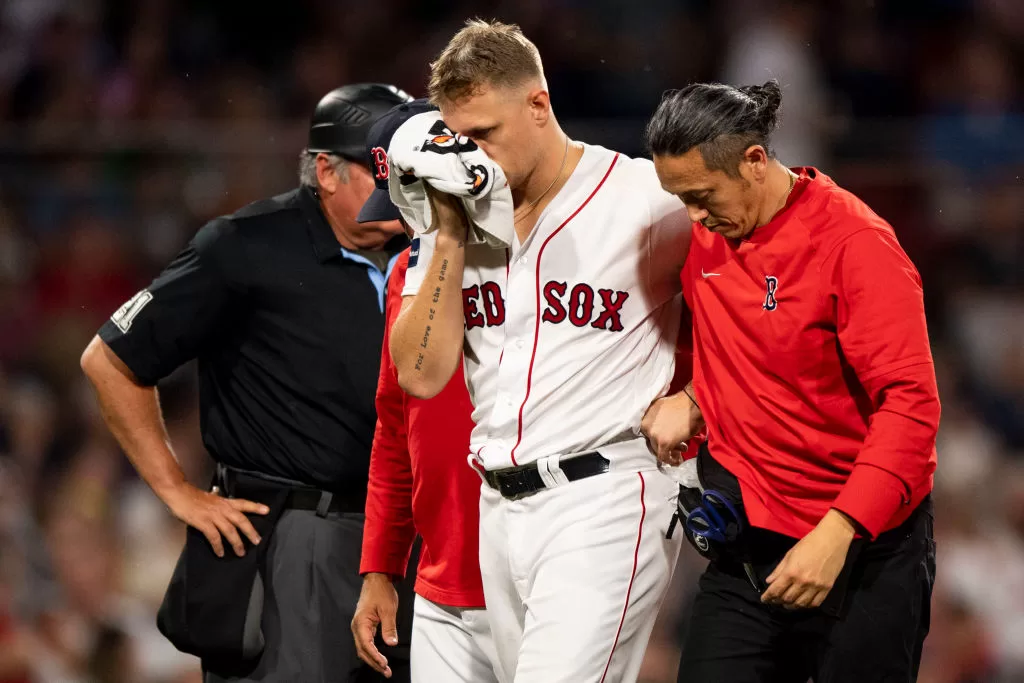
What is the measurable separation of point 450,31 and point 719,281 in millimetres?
5686

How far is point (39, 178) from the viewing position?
21.7ft

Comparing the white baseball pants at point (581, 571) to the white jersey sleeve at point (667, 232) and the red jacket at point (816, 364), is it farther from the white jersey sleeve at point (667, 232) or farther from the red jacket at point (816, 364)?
the white jersey sleeve at point (667, 232)

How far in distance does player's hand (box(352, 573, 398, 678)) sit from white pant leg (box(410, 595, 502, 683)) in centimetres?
17

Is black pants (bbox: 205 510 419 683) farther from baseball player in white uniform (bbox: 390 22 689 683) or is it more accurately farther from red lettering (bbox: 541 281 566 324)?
red lettering (bbox: 541 281 566 324)

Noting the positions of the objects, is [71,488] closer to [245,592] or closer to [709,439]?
[245,592]

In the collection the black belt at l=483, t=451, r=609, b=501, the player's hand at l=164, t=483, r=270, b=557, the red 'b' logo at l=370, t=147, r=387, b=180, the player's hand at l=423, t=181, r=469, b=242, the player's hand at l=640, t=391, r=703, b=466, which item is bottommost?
the player's hand at l=164, t=483, r=270, b=557

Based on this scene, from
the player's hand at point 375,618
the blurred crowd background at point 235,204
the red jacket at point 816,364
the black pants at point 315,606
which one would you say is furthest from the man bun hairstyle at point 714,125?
the blurred crowd background at point 235,204

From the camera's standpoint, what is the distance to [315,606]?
140 inches

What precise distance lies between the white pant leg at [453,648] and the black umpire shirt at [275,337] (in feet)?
2.01

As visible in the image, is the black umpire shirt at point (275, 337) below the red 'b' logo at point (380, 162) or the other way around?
below

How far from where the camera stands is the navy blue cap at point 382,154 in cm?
327

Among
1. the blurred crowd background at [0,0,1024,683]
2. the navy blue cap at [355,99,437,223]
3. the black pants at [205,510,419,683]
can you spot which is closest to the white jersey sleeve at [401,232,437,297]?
the navy blue cap at [355,99,437,223]

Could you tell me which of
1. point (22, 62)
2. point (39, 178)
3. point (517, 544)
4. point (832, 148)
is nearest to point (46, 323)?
point (39, 178)

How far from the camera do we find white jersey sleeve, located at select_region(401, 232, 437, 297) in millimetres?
2845
